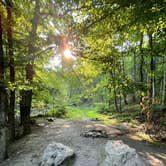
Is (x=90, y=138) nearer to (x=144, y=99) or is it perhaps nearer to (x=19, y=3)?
(x=144, y=99)

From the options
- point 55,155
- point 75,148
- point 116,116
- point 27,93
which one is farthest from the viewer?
point 116,116

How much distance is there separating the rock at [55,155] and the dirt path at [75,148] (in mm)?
290

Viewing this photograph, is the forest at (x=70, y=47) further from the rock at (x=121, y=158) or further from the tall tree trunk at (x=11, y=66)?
the rock at (x=121, y=158)

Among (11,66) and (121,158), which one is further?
(11,66)

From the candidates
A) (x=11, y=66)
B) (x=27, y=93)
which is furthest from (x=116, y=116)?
(x=11, y=66)

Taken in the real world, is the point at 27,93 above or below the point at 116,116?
above

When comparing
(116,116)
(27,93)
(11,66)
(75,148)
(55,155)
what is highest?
(11,66)

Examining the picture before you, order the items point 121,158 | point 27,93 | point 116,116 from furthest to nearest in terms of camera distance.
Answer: point 116,116 < point 27,93 < point 121,158

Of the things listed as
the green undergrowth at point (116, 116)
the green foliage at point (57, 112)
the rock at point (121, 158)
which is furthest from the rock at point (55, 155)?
the green foliage at point (57, 112)

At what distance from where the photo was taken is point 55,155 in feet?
19.2

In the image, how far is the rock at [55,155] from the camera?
5.67 metres

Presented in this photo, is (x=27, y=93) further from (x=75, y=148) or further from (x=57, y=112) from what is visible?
(x=57, y=112)

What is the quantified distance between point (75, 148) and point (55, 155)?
3.84ft

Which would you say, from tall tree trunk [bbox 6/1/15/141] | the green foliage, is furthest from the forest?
the green foliage
